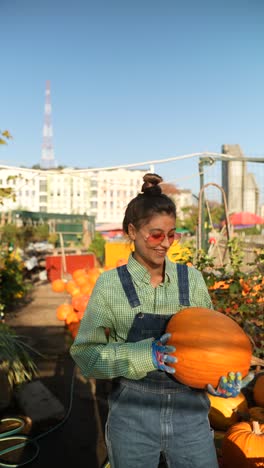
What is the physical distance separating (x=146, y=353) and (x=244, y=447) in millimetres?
1205

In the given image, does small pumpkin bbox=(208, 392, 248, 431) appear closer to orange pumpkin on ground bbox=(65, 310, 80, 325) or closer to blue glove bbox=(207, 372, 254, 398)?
blue glove bbox=(207, 372, 254, 398)

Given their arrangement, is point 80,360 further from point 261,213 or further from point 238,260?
point 261,213

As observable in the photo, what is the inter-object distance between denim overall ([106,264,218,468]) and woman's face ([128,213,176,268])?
178 mm

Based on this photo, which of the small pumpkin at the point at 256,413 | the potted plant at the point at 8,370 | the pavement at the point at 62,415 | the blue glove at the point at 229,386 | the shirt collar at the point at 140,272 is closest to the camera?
the blue glove at the point at 229,386

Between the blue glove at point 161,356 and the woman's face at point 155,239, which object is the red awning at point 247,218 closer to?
the woman's face at point 155,239

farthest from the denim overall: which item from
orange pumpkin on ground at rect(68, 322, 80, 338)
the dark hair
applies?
orange pumpkin on ground at rect(68, 322, 80, 338)

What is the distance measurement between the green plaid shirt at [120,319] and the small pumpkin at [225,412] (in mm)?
1519

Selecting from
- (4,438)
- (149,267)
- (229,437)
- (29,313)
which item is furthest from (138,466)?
(29,313)

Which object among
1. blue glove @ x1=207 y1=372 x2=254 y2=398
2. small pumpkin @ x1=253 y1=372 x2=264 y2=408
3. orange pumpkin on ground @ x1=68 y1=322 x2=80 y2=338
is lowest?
orange pumpkin on ground @ x1=68 y1=322 x2=80 y2=338

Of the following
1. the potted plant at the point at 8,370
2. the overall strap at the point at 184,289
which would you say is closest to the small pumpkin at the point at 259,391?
the overall strap at the point at 184,289

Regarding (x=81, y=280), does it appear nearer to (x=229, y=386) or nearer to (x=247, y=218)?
(x=247, y=218)

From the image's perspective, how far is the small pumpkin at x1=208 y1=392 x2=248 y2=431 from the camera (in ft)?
9.70

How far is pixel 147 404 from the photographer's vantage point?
1564 mm

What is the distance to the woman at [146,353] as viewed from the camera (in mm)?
1526
